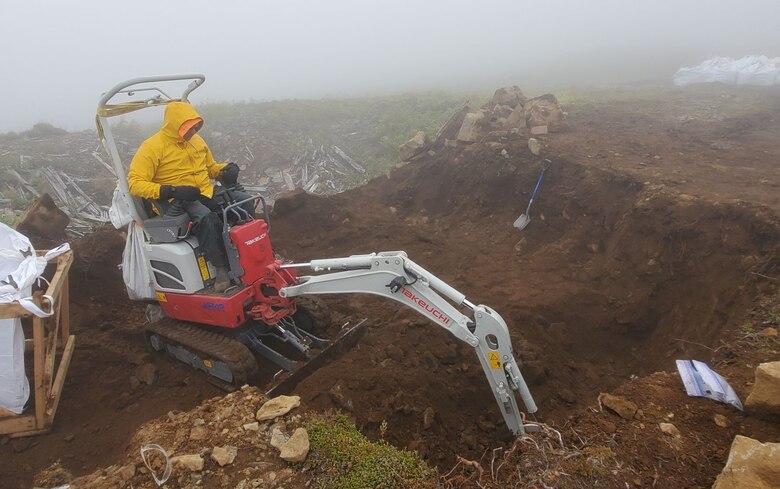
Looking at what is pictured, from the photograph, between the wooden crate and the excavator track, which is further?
the excavator track

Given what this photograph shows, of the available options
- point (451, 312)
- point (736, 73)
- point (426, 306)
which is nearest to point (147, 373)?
point (426, 306)

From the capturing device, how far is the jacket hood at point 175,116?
5.09 metres

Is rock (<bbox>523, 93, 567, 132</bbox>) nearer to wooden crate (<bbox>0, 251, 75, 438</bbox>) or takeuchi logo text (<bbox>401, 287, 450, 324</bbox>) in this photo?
takeuchi logo text (<bbox>401, 287, 450, 324</bbox>)

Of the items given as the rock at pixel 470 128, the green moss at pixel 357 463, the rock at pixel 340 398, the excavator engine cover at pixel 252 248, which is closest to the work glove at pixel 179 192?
the excavator engine cover at pixel 252 248

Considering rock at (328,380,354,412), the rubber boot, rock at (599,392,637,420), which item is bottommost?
rock at (328,380,354,412)

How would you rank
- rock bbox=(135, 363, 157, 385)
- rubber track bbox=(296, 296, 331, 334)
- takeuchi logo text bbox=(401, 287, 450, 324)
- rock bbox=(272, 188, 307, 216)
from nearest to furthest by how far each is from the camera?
takeuchi logo text bbox=(401, 287, 450, 324) → rock bbox=(135, 363, 157, 385) → rubber track bbox=(296, 296, 331, 334) → rock bbox=(272, 188, 307, 216)

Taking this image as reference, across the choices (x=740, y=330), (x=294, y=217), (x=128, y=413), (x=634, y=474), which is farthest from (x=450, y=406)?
(x=294, y=217)

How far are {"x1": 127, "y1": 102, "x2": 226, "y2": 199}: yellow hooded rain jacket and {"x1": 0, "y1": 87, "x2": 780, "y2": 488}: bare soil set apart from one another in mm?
2196

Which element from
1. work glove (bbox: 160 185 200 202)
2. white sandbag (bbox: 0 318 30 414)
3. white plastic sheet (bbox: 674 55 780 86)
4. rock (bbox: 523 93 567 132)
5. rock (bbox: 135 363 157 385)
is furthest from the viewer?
white plastic sheet (bbox: 674 55 780 86)

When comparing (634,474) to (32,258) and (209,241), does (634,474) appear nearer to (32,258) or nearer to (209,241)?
(209,241)

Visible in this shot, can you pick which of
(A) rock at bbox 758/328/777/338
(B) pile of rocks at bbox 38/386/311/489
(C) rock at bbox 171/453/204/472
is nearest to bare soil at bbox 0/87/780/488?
(A) rock at bbox 758/328/777/338

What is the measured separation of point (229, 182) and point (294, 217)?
4246mm

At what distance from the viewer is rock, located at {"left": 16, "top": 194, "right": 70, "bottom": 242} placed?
820 centimetres

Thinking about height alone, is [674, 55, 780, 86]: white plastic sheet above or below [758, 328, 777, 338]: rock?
above
